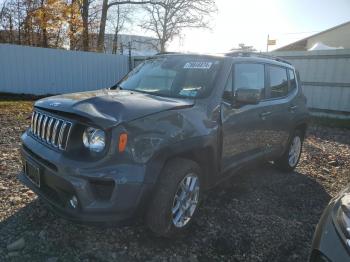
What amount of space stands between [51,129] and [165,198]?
120 cm

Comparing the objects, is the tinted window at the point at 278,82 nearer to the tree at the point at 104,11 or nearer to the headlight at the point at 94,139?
the headlight at the point at 94,139

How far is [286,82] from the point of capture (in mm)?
5262

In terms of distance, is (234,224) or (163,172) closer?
(163,172)

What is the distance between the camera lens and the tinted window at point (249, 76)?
393 cm

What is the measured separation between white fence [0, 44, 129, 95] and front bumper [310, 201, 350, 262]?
13548mm

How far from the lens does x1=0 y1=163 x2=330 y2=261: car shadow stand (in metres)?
3.01

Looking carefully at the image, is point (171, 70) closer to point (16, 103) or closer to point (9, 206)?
point (9, 206)

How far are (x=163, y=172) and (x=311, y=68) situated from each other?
31.2 feet

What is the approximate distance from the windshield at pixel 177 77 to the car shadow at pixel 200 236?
4.70 ft

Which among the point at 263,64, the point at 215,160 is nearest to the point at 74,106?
the point at 215,160

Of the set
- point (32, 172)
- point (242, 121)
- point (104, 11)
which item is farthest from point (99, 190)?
point (104, 11)

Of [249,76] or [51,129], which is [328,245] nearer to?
[51,129]

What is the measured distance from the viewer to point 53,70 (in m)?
14.3

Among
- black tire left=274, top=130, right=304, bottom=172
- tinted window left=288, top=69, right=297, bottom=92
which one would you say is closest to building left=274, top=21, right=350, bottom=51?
tinted window left=288, top=69, right=297, bottom=92
